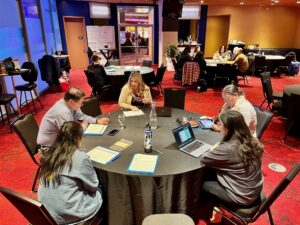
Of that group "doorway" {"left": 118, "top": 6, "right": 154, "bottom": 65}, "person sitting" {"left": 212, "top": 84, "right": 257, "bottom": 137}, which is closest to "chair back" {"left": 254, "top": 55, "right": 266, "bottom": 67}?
"doorway" {"left": 118, "top": 6, "right": 154, "bottom": 65}

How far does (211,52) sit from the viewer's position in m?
14.1

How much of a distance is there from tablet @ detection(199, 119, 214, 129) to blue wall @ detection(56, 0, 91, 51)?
393 inches

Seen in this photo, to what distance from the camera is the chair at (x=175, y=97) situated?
12.3 ft

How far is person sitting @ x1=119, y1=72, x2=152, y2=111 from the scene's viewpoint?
348cm

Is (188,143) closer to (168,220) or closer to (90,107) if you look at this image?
(168,220)

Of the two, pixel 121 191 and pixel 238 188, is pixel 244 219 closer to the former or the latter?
pixel 238 188

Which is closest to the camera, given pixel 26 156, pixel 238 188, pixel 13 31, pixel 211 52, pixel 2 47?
pixel 238 188

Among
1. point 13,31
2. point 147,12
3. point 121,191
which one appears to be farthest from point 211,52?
point 121,191

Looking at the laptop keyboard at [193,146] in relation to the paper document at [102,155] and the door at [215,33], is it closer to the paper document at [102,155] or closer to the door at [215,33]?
the paper document at [102,155]

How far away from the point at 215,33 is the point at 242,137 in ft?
44.0

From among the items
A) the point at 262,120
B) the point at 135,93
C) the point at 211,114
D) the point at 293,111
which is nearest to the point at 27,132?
the point at 135,93

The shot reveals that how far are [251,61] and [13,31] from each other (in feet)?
26.0

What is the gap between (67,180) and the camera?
5.07 ft

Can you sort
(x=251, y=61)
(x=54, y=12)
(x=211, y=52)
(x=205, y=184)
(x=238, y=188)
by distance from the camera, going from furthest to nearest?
(x=211, y=52) → (x=54, y=12) → (x=251, y=61) → (x=205, y=184) → (x=238, y=188)
